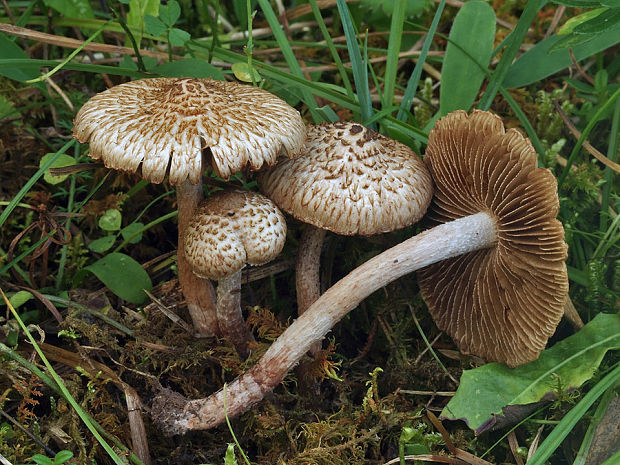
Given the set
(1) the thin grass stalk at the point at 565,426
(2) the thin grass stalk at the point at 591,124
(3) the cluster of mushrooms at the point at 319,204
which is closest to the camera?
(1) the thin grass stalk at the point at 565,426

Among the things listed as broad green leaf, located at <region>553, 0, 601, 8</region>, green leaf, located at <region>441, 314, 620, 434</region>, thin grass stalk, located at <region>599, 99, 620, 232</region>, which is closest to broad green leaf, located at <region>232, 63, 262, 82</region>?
broad green leaf, located at <region>553, 0, 601, 8</region>

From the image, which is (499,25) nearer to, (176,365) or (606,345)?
(606,345)

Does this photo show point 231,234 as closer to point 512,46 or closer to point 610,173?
point 512,46

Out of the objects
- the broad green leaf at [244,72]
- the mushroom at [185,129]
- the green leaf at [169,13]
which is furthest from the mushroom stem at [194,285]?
the green leaf at [169,13]

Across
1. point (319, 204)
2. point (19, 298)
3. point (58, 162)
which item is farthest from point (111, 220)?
point (319, 204)

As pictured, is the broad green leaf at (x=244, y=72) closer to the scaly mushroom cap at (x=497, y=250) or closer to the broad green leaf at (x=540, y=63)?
the scaly mushroom cap at (x=497, y=250)

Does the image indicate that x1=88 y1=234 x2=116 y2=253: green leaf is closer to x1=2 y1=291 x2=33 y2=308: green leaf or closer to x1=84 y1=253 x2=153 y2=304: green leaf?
x1=84 y1=253 x2=153 y2=304: green leaf
